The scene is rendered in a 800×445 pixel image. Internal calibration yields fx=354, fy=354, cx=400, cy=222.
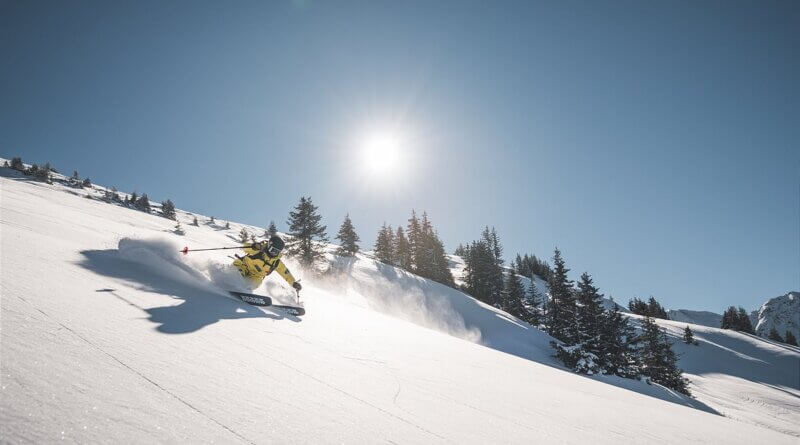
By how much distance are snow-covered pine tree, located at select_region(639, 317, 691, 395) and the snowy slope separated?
3279cm

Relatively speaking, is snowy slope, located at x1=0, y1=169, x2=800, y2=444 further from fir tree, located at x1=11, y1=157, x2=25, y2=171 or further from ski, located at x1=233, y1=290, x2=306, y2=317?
fir tree, located at x1=11, y1=157, x2=25, y2=171

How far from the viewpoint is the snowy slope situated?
2061 millimetres

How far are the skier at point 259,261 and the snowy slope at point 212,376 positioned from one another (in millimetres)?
728

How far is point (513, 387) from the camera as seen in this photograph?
5.84 meters

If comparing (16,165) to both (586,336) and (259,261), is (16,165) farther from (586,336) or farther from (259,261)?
(586,336)

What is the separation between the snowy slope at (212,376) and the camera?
81.1 inches

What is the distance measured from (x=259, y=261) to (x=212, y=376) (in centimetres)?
676

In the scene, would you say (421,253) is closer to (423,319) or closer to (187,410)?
(423,319)

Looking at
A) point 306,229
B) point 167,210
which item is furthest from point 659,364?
point 167,210

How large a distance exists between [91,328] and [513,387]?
18.5 feet

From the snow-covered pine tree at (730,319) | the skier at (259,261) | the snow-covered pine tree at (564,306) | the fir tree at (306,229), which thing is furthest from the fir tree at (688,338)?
the skier at (259,261)

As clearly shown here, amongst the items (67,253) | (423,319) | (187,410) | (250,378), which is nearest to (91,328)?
(250,378)

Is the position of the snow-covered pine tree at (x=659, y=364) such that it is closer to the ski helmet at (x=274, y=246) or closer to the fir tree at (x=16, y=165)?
the ski helmet at (x=274, y=246)

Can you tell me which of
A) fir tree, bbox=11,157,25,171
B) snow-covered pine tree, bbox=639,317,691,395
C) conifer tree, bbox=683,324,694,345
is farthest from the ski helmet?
fir tree, bbox=11,157,25,171
